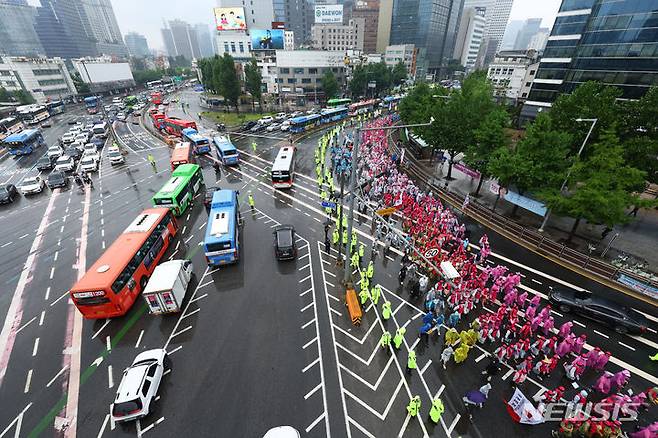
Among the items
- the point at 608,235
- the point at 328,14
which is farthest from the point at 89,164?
the point at 328,14

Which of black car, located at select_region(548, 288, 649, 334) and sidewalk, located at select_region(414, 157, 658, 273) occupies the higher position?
black car, located at select_region(548, 288, 649, 334)

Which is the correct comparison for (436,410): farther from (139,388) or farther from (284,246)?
(284,246)

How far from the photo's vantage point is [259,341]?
52.7 feet

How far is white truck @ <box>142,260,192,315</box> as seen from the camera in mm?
16438

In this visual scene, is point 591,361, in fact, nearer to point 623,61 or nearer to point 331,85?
point 623,61

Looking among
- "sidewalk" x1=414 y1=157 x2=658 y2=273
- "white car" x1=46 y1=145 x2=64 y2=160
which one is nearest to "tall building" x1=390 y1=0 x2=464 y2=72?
"sidewalk" x1=414 y1=157 x2=658 y2=273

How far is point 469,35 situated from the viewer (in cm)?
19075

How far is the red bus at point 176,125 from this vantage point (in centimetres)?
5450

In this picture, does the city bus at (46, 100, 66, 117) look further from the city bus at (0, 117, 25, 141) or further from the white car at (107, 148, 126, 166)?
the white car at (107, 148, 126, 166)

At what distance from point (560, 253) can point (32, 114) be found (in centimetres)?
11215

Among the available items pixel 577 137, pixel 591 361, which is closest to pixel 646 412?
pixel 591 361

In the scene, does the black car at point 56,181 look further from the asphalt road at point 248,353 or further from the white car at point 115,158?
the asphalt road at point 248,353

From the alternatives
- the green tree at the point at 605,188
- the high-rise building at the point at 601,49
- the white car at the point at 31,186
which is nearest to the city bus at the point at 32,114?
the white car at the point at 31,186

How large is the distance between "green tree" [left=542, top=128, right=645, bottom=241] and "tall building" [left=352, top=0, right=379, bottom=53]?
17575 centimetres
